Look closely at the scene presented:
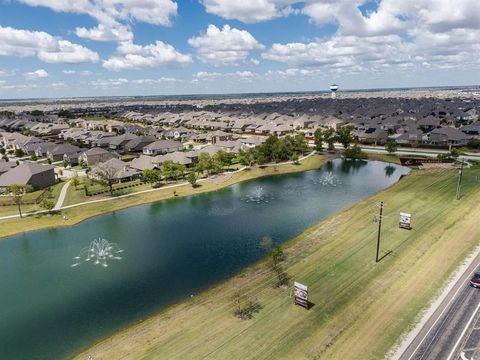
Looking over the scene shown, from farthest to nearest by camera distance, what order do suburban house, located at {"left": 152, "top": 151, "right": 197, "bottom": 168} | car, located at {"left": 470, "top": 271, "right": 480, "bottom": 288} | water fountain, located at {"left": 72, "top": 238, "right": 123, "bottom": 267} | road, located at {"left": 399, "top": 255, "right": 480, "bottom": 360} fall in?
suburban house, located at {"left": 152, "top": 151, "right": 197, "bottom": 168}, water fountain, located at {"left": 72, "top": 238, "right": 123, "bottom": 267}, car, located at {"left": 470, "top": 271, "right": 480, "bottom": 288}, road, located at {"left": 399, "top": 255, "right": 480, "bottom": 360}

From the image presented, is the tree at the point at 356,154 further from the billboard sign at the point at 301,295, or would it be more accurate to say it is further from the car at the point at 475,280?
the billboard sign at the point at 301,295

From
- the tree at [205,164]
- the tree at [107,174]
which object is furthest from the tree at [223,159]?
the tree at [107,174]

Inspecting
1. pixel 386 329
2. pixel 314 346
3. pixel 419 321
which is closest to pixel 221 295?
pixel 314 346

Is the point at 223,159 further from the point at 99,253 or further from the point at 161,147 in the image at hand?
the point at 99,253

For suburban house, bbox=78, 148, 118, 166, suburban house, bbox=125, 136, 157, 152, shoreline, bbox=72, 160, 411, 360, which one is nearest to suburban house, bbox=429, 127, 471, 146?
shoreline, bbox=72, 160, 411, 360

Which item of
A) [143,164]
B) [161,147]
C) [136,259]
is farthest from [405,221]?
[161,147]

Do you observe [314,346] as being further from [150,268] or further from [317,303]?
[150,268]

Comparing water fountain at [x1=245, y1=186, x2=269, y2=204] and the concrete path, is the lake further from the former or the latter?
the concrete path
